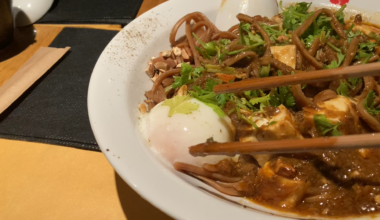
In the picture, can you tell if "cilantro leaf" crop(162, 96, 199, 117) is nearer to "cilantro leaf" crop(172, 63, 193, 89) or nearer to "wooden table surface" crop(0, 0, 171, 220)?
"cilantro leaf" crop(172, 63, 193, 89)

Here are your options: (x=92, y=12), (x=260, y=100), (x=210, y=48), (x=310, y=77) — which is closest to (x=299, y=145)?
(x=310, y=77)

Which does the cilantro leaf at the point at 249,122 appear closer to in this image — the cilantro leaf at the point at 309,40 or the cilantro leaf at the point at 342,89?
the cilantro leaf at the point at 342,89

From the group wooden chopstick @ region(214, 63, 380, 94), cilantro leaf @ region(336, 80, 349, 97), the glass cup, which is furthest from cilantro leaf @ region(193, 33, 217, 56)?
the glass cup

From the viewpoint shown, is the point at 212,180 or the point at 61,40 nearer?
the point at 212,180

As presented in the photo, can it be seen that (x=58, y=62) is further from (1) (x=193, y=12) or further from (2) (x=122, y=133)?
(2) (x=122, y=133)

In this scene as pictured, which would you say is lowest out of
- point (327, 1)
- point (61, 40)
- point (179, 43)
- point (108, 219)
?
point (108, 219)

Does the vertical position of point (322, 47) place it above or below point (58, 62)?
above

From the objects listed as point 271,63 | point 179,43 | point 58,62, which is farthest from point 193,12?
point 58,62

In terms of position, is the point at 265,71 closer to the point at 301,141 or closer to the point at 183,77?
the point at 183,77
